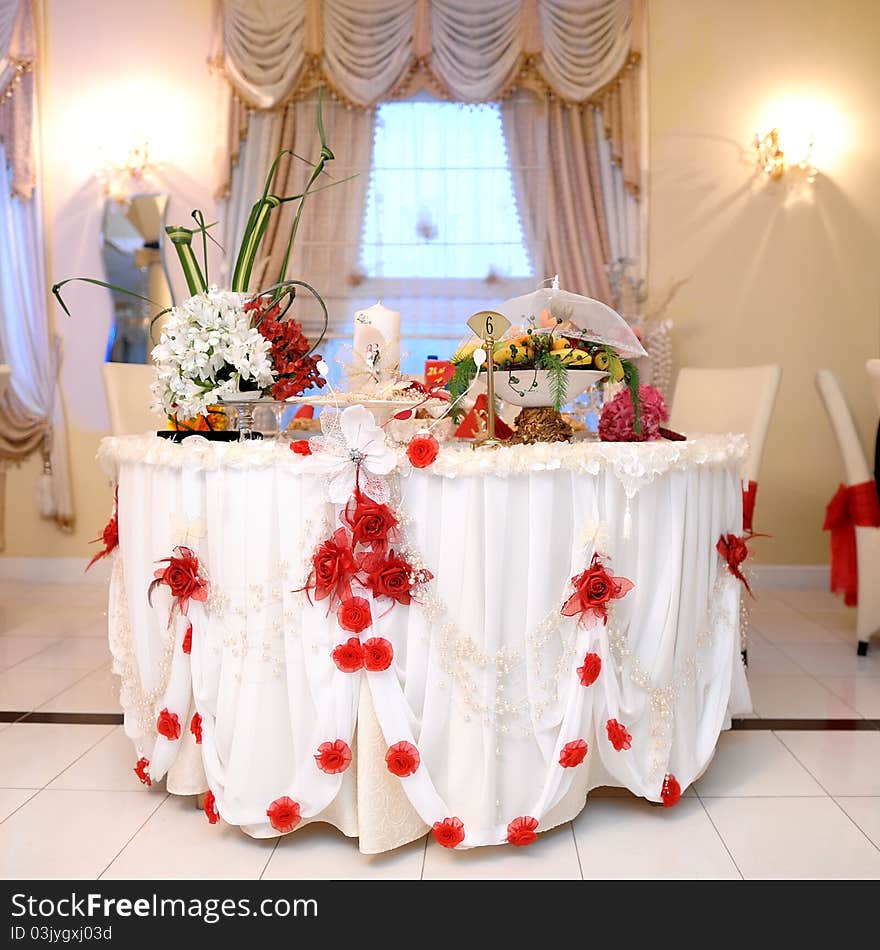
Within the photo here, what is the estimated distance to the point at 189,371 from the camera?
2.06 meters

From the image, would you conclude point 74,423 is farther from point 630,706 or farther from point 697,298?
point 630,706

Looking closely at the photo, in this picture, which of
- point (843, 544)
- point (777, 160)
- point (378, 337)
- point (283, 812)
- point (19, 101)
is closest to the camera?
point (283, 812)

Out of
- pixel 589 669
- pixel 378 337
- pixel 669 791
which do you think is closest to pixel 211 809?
pixel 589 669

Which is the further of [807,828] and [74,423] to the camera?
[74,423]

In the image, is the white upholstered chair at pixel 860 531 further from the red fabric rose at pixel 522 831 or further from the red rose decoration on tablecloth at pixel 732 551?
the red fabric rose at pixel 522 831

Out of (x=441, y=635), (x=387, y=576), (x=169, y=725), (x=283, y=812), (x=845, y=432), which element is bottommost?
(x=283, y=812)

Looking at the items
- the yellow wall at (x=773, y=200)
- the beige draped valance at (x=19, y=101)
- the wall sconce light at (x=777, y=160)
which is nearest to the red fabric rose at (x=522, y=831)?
the yellow wall at (x=773, y=200)

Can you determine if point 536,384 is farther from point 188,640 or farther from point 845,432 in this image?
point 845,432

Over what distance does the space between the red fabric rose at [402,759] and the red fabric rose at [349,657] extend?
6.7 inches

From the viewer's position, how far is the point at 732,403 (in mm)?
3342

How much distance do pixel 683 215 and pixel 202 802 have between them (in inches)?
147

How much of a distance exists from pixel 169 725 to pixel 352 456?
0.75 meters

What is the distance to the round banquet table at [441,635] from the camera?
6.14 ft
